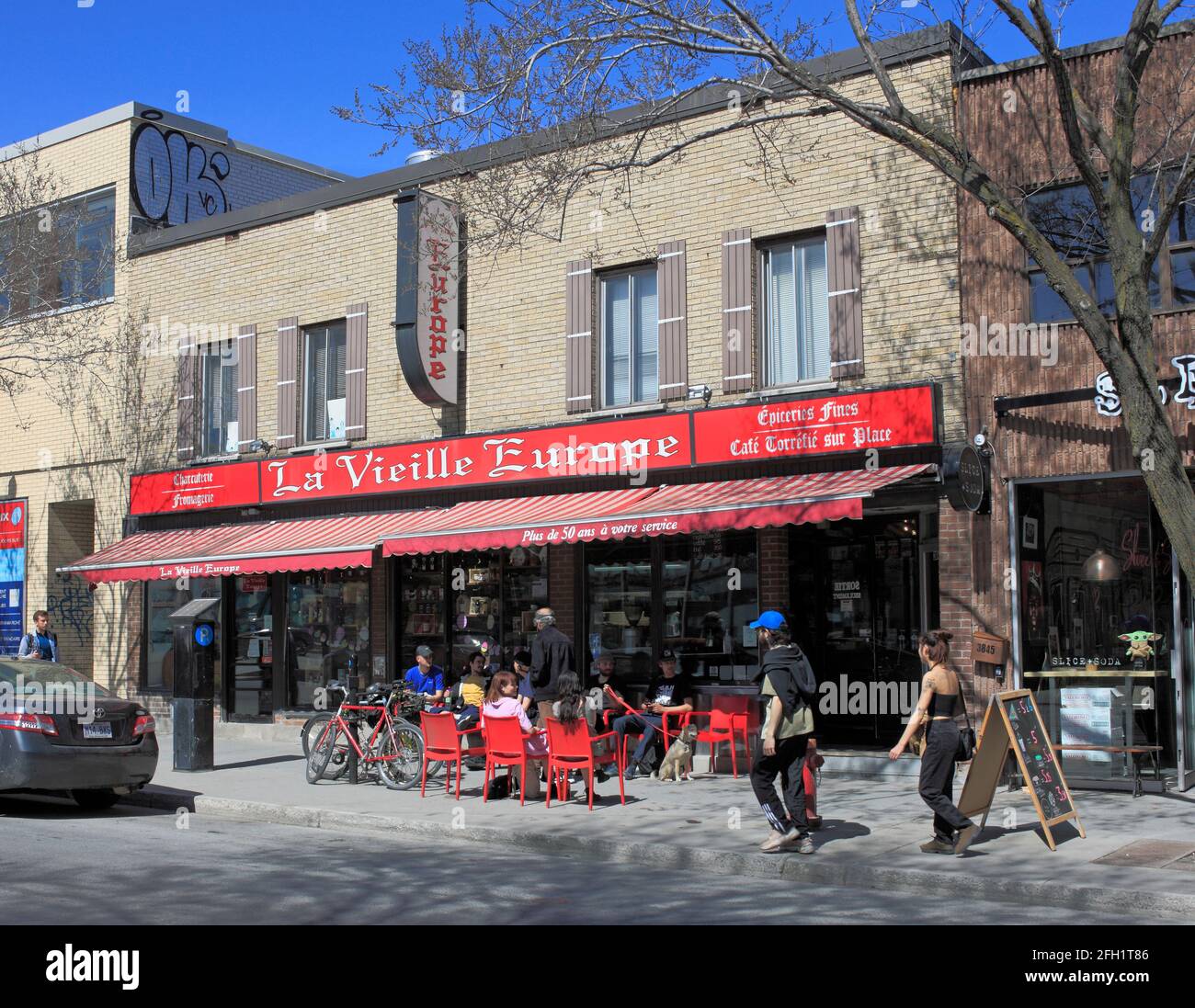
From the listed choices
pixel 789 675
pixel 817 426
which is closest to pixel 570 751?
Result: pixel 789 675

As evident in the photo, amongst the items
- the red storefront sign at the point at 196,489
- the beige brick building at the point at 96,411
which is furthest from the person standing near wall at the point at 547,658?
the beige brick building at the point at 96,411

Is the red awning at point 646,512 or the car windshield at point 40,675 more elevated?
the red awning at point 646,512

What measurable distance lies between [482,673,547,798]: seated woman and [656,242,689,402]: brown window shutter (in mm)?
4072

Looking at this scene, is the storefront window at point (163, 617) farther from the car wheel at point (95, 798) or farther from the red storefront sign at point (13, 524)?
the car wheel at point (95, 798)

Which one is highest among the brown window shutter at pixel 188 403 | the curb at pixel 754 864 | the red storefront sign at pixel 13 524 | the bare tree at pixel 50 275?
the bare tree at pixel 50 275

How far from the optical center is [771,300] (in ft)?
46.8

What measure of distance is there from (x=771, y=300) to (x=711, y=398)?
131cm

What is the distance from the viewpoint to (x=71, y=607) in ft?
68.8

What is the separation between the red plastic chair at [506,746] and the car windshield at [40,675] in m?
3.66

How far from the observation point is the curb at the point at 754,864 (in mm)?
7758

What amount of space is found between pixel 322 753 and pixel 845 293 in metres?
7.60

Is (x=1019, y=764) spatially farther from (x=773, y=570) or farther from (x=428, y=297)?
(x=428, y=297)
